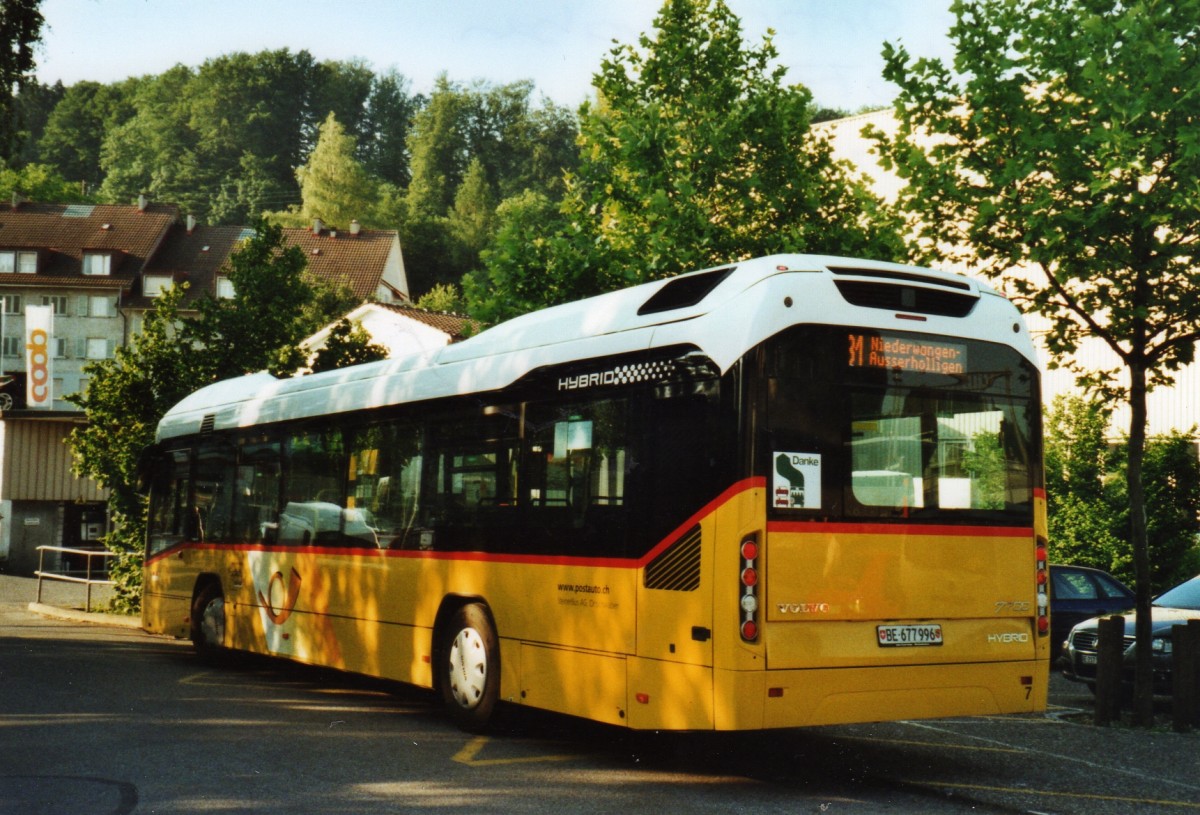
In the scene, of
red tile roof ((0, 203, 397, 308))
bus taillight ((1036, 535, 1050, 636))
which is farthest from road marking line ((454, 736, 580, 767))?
red tile roof ((0, 203, 397, 308))

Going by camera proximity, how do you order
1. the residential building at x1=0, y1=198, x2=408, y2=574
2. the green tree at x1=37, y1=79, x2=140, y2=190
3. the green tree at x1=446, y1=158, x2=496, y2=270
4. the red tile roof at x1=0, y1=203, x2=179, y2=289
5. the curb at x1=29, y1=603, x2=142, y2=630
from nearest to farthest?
1. the curb at x1=29, y1=603, x2=142, y2=630
2. the residential building at x1=0, y1=198, x2=408, y2=574
3. the red tile roof at x1=0, y1=203, x2=179, y2=289
4. the green tree at x1=446, y1=158, x2=496, y2=270
5. the green tree at x1=37, y1=79, x2=140, y2=190

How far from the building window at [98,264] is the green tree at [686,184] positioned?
2287 inches

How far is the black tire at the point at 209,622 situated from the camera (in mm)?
14484

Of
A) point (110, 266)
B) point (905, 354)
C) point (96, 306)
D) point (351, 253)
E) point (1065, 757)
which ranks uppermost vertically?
point (351, 253)

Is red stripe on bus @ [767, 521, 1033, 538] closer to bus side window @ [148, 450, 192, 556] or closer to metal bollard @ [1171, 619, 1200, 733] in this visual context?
metal bollard @ [1171, 619, 1200, 733]

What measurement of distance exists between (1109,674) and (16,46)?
505 inches

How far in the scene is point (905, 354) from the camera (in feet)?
26.9

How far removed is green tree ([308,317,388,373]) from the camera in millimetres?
22750

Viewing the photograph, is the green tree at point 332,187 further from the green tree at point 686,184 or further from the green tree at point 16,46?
the green tree at point 16,46

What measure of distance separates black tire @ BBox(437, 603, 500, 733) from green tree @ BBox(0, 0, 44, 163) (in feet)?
28.8

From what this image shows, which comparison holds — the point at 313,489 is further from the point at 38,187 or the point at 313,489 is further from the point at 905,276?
the point at 38,187

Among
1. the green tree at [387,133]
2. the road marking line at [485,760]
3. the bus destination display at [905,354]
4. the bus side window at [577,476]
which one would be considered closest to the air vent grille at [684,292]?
the bus side window at [577,476]

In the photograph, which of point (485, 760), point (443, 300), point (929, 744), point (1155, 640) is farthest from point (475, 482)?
point (443, 300)

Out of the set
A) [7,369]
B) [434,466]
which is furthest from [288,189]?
[434,466]
